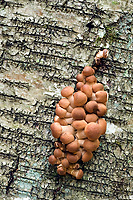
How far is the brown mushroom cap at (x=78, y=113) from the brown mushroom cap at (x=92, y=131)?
0.34ft

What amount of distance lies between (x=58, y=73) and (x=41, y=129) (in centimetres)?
56

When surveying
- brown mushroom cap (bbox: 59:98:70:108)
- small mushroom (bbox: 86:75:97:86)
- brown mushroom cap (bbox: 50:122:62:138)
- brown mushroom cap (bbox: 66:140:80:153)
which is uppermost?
small mushroom (bbox: 86:75:97:86)

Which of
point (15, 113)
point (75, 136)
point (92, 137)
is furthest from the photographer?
point (15, 113)

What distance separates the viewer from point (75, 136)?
1.98 meters

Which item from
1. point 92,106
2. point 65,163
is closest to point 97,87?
point 92,106

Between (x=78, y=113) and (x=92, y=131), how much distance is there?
0.64ft

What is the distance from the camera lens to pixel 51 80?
209 centimetres

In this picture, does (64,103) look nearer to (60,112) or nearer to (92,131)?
(60,112)

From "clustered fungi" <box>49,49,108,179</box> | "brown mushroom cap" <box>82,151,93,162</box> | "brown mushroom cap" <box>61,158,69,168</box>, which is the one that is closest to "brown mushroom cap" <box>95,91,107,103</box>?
"clustered fungi" <box>49,49,108,179</box>

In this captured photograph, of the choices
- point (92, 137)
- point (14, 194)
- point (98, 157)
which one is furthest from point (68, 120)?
point (14, 194)

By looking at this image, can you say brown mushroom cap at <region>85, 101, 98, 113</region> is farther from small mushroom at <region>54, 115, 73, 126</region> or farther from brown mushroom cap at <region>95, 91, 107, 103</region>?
small mushroom at <region>54, 115, 73, 126</region>

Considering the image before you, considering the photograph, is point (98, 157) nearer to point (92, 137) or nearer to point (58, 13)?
point (92, 137)

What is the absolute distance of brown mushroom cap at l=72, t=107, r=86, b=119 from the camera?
6.15 feet

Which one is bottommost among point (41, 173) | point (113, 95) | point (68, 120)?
point (41, 173)
